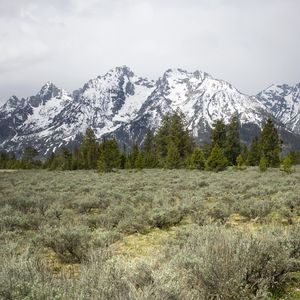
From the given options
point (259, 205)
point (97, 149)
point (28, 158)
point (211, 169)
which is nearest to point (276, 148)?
point (211, 169)

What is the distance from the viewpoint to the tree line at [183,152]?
5557 centimetres

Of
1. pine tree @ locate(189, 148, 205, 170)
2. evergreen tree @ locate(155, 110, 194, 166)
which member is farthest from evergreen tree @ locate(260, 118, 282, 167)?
pine tree @ locate(189, 148, 205, 170)

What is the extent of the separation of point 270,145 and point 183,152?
1509 cm

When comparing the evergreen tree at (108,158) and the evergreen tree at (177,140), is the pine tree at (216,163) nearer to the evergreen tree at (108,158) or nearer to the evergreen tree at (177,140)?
the evergreen tree at (108,158)

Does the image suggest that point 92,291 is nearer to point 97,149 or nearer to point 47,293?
point 47,293

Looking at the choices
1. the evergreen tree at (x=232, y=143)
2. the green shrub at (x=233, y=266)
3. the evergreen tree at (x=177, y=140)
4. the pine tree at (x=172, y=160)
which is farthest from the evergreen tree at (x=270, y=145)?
the green shrub at (x=233, y=266)

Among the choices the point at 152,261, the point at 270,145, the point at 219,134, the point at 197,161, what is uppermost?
the point at 219,134

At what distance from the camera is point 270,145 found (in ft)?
204

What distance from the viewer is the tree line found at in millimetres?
55575

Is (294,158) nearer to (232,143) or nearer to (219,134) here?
(232,143)

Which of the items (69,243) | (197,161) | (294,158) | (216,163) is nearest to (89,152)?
(197,161)

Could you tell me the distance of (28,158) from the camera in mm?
119938

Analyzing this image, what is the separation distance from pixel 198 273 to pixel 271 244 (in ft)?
5.71

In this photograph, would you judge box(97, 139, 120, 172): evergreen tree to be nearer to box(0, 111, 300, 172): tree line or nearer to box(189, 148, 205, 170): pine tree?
box(0, 111, 300, 172): tree line
